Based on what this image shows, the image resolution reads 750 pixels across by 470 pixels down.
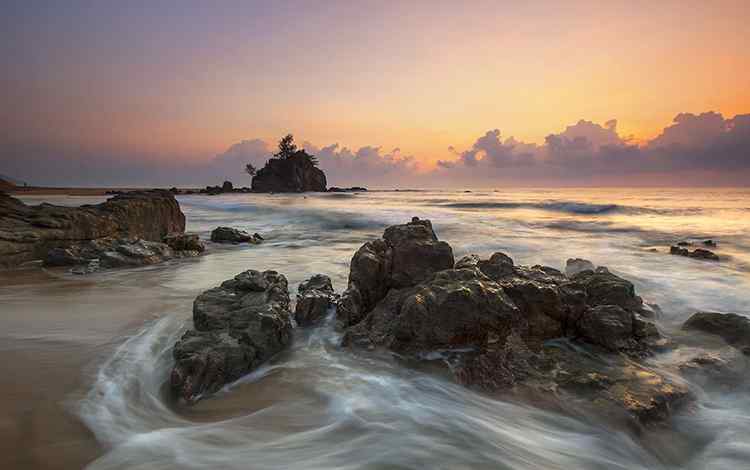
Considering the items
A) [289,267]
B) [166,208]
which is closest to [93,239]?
[166,208]

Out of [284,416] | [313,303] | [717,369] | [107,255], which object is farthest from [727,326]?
[107,255]

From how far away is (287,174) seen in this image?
280 ft

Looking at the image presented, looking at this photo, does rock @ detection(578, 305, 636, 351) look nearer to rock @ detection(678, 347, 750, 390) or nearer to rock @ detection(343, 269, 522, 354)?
rock @ detection(678, 347, 750, 390)

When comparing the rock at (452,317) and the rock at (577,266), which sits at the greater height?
the rock at (452,317)

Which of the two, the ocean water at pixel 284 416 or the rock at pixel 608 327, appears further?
the rock at pixel 608 327

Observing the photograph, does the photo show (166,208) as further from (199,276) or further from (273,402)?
(273,402)

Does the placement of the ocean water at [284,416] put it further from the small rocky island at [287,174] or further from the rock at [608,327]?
the small rocky island at [287,174]

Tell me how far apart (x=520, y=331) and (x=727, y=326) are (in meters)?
2.65

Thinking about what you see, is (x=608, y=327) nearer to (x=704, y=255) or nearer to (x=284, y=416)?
(x=284, y=416)

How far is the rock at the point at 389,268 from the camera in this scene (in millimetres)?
5305

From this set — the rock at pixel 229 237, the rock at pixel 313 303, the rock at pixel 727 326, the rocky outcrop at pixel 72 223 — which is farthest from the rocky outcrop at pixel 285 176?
the rock at pixel 727 326

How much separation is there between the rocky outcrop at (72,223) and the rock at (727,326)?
11308 mm

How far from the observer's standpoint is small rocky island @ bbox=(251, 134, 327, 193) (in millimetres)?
85000

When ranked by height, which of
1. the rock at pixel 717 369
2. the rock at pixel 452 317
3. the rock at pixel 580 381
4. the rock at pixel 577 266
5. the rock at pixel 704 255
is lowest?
the rock at pixel 717 369
